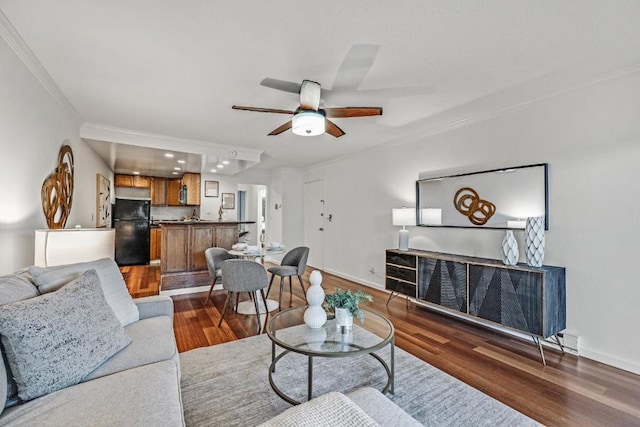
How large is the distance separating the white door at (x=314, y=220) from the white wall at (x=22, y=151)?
168 inches

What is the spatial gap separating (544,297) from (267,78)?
2987 millimetres

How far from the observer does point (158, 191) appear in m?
6.95

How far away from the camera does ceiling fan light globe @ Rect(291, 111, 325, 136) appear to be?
7.78ft

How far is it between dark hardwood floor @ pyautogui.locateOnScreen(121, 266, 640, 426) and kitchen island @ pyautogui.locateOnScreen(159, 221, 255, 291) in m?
0.62

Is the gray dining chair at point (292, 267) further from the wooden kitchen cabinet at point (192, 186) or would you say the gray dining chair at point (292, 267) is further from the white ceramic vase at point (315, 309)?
the wooden kitchen cabinet at point (192, 186)

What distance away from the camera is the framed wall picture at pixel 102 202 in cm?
471

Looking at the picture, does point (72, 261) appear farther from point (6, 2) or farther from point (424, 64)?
point (424, 64)

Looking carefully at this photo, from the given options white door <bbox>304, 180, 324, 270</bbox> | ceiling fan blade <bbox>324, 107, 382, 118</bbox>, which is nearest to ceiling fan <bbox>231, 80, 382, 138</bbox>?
ceiling fan blade <bbox>324, 107, 382, 118</bbox>

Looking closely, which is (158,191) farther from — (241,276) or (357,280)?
(357,280)

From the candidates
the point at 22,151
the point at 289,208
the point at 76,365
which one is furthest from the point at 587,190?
the point at 289,208

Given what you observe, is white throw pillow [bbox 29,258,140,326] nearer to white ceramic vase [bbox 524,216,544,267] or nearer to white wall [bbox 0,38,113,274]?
white wall [bbox 0,38,113,274]

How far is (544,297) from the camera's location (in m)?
2.40

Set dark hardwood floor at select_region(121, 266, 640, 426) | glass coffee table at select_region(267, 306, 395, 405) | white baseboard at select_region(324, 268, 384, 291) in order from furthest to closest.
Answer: white baseboard at select_region(324, 268, 384, 291) < dark hardwood floor at select_region(121, 266, 640, 426) < glass coffee table at select_region(267, 306, 395, 405)

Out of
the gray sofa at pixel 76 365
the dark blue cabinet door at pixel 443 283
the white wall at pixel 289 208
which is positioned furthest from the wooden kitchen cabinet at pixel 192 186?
the dark blue cabinet door at pixel 443 283
